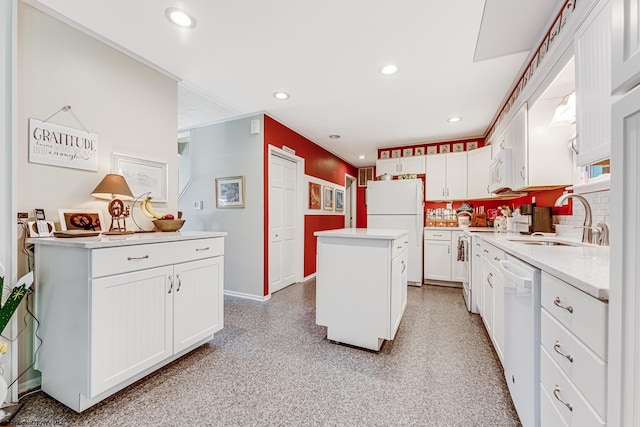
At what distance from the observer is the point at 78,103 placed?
183 centimetres

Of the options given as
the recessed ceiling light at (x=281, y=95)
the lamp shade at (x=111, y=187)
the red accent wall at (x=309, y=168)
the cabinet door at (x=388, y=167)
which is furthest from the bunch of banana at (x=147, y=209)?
the cabinet door at (x=388, y=167)

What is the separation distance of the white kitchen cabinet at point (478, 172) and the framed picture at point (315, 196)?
248 cm

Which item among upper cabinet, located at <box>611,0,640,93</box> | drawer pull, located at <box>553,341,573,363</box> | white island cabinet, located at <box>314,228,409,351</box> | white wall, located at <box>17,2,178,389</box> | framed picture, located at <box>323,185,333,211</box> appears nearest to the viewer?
upper cabinet, located at <box>611,0,640,93</box>

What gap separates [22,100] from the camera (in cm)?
157

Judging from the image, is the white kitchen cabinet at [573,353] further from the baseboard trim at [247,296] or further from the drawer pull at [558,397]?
the baseboard trim at [247,296]

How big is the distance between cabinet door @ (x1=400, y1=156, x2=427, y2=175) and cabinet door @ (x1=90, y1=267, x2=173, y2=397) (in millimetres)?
4046

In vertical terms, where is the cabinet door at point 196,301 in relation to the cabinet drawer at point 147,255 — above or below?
below

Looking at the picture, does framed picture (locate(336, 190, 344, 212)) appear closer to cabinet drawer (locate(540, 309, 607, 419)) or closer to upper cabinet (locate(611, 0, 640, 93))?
cabinet drawer (locate(540, 309, 607, 419))

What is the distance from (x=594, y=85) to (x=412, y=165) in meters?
3.40

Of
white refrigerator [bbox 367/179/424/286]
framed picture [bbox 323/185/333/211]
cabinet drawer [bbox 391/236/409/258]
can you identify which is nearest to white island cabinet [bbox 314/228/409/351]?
cabinet drawer [bbox 391/236/409/258]

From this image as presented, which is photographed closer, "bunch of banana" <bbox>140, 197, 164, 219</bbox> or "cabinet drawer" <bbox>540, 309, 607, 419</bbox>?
"cabinet drawer" <bbox>540, 309, 607, 419</bbox>

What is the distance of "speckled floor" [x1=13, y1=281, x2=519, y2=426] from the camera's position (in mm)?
1385

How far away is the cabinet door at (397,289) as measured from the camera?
2039mm

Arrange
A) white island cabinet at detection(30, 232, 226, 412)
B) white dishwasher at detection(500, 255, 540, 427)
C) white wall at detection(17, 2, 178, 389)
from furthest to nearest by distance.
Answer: white wall at detection(17, 2, 178, 389)
white island cabinet at detection(30, 232, 226, 412)
white dishwasher at detection(500, 255, 540, 427)
